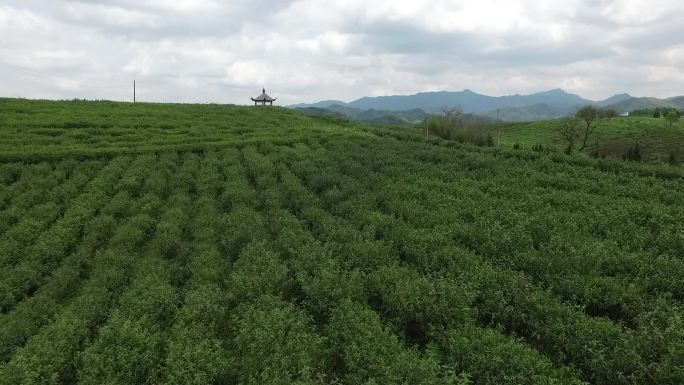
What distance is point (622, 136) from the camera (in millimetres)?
80688

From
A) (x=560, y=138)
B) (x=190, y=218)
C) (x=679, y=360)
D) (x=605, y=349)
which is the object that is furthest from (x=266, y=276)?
(x=560, y=138)

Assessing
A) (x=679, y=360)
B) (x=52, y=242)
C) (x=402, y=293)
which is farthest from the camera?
(x=52, y=242)

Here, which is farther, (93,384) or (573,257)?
(573,257)

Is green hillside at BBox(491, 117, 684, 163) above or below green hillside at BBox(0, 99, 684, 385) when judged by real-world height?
above

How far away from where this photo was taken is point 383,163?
25031 millimetres

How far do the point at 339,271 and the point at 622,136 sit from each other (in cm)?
8729

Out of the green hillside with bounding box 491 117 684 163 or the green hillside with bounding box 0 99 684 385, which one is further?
the green hillside with bounding box 491 117 684 163

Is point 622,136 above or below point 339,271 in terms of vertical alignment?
above

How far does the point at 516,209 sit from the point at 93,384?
14.8 metres

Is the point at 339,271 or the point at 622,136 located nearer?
the point at 339,271

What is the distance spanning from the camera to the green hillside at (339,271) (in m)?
8.95

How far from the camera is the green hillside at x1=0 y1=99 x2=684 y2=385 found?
895 centimetres

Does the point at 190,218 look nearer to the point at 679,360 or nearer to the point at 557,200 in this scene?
the point at 557,200

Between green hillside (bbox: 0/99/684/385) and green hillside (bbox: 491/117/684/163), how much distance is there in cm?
5341
